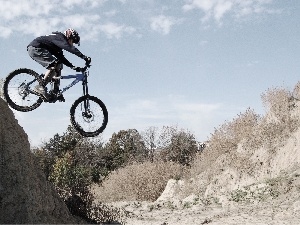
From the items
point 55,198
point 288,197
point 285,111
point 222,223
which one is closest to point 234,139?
point 285,111

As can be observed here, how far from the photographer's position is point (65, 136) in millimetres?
52219

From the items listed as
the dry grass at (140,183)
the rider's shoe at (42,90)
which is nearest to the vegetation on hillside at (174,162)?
the dry grass at (140,183)

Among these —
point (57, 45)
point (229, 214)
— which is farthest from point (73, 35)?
point (229, 214)

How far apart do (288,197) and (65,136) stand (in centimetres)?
3750

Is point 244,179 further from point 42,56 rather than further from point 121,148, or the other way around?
point 121,148

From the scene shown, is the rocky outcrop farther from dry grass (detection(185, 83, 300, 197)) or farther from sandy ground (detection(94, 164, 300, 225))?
dry grass (detection(185, 83, 300, 197))

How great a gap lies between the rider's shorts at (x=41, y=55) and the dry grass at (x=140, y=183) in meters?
21.1

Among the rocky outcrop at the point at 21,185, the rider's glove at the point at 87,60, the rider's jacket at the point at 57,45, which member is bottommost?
the rocky outcrop at the point at 21,185

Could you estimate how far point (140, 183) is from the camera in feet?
96.6

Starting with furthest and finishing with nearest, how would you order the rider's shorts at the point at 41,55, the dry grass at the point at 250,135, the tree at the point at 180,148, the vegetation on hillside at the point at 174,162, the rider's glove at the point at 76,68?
the tree at the point at 180,148 → the dry grass at the point at 250,135 → the vegetation on hillside at the point at 174,162 → the rider's glove at the point at 76,68 → the rider's shorts at the point at 41,55

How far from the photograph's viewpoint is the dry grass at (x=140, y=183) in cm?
2906

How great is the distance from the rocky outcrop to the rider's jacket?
5.11 ft

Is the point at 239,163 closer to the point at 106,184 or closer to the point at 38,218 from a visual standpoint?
the point at 106,184

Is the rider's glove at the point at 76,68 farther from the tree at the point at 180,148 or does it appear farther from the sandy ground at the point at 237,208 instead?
the tree at the point at 180,148
